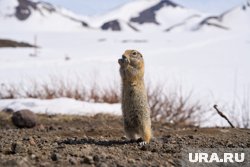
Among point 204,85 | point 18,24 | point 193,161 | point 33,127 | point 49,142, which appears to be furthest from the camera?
point 18,24

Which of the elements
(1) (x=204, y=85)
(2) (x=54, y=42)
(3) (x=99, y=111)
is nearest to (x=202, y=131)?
(3) (x=99, y=111)

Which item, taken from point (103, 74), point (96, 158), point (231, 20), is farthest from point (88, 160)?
point (231, 20)

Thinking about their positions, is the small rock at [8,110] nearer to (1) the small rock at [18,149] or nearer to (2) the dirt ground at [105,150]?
(2) the dirt ground at [105,150]

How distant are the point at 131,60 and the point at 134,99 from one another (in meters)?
0.33

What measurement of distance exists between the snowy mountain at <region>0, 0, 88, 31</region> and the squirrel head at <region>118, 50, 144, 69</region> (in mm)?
38641

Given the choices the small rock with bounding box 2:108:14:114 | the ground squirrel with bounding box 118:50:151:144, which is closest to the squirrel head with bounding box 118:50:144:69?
the ground squirrel with bounding box 118:50:151:144

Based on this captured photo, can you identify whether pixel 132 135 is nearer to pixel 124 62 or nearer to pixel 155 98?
Result: pixel 124 62

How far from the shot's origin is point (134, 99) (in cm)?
416

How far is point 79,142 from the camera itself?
4312 mm

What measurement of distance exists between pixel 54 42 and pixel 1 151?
90.9ft

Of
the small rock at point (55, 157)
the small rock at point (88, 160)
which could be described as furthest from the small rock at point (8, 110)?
the small rock at point (88, 160)

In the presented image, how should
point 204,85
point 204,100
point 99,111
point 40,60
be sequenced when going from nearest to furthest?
point 99,111 < point 204,100 < point 204,85 < point 40,60

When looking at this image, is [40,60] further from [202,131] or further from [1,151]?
[1,151]

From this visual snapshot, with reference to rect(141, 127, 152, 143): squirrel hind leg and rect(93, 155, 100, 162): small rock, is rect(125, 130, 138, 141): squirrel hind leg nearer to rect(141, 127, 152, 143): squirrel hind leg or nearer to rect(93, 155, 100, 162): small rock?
rect(141, 127, 152, 143): squirrel hind leg
